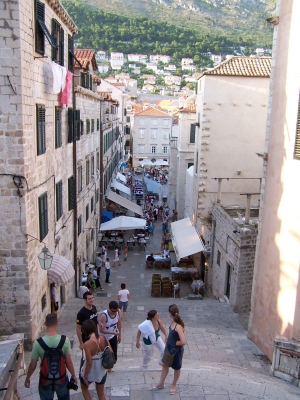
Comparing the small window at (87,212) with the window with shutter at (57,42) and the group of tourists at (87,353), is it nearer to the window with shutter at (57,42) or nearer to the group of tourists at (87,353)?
the window with shutter at (57,42)

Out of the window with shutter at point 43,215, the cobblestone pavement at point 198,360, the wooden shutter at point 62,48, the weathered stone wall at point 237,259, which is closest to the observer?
the cobblestone pavement at point 198,360

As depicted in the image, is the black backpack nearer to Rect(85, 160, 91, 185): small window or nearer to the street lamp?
the street lamp

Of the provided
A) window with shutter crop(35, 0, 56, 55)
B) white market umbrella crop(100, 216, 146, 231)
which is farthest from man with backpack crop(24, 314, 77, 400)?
white market umbrella crop(100, 216, 146, 231)

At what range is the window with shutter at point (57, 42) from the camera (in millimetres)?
11883

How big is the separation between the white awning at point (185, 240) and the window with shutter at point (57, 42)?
10708 millimetres

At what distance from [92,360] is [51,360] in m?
0.75

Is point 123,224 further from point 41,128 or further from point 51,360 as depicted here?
point 51,360

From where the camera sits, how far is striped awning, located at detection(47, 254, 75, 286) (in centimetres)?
1135

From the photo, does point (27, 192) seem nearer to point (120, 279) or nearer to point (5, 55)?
point (5, 55)

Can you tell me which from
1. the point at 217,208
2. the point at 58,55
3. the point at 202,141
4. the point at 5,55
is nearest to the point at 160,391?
the point at 5,55

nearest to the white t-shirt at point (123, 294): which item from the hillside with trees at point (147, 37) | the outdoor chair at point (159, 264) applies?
the outdoor chair at point (159, 264)

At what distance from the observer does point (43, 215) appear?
1084 cm

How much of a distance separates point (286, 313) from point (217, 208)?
8.30m

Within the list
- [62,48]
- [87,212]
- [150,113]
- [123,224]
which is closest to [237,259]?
[87,212]
